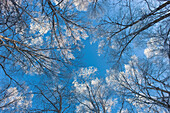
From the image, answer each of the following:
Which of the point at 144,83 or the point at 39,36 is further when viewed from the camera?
the point at 144,83

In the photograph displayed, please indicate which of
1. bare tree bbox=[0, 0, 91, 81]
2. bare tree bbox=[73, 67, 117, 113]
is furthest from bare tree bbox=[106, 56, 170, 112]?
bare tree bbox=[0, 0, 91, 81]

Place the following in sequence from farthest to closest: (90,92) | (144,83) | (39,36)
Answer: (90,92), (144,83), (39,36)

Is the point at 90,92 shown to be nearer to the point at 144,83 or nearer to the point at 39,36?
the point at 144,83

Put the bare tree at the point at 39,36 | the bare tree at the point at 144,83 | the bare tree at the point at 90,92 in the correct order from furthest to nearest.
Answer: the bare tree at the point at 90,92 < the bare tree at the point at 144,83 < the bare tree at the point at 39,36

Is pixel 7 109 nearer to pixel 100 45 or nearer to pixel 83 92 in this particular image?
pixel 83 92

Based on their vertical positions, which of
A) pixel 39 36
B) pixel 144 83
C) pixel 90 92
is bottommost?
pixel 144 83

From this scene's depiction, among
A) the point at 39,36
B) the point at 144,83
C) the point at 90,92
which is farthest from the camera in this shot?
the point at 90,92

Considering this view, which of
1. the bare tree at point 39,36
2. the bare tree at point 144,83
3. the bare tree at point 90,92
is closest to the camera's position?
the bare tree at point 39,36

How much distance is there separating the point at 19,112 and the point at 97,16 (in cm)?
620

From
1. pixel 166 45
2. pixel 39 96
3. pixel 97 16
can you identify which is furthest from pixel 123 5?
pixel 39 96

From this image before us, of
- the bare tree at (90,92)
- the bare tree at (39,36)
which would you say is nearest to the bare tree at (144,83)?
the bare tree at (90,92)

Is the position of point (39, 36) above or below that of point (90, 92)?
above

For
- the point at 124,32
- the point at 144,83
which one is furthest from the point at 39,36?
the point at 144,83

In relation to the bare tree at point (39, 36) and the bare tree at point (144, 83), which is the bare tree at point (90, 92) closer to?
the bare tree at point (144, 83)
